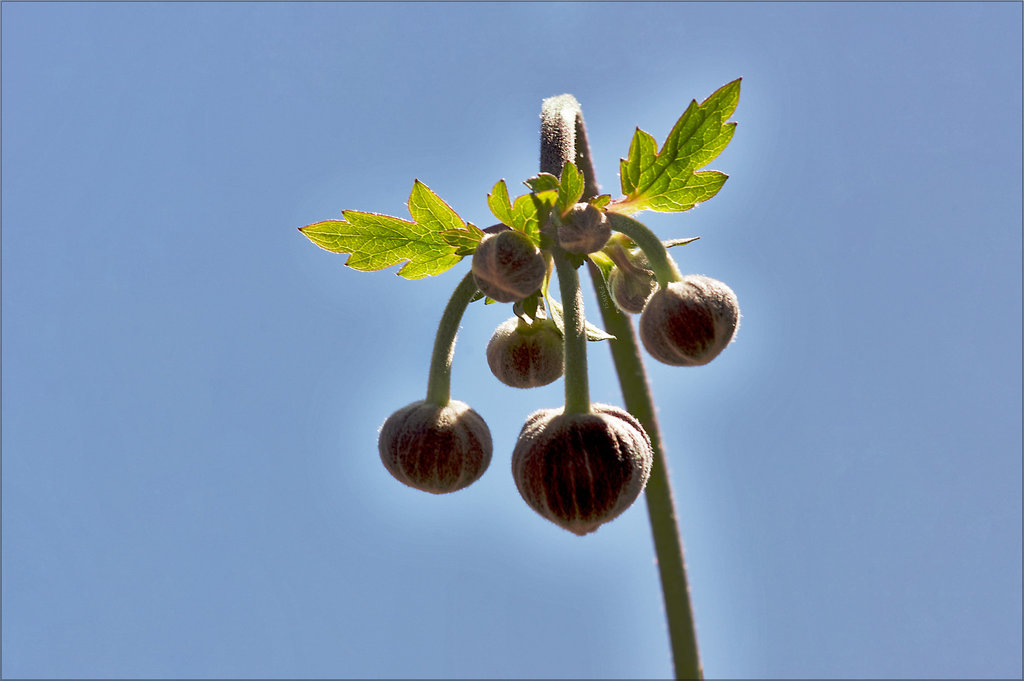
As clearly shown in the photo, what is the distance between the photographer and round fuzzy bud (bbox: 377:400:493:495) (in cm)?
166

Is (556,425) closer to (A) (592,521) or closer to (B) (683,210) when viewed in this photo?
(A) (592,521)

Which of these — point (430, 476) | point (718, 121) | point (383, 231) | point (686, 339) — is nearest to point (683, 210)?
point (718, 121)

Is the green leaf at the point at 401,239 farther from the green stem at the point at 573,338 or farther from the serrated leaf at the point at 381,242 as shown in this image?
the green stem at the point at 573,338

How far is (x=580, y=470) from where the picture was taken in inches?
57.9

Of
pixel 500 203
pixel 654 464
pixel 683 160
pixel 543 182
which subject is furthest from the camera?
pixel 654 464

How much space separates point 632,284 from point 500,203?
0.97 ft

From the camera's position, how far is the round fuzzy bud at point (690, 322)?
4.94 ft

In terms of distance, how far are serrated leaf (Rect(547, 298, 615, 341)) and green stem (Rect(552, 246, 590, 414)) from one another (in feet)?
0.43

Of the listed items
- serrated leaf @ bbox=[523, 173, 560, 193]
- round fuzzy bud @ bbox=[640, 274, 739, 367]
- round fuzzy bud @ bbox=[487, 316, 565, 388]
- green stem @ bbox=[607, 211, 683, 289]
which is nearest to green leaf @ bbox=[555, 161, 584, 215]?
serrated leaf @ bbox=[523, 173, 560, 193]

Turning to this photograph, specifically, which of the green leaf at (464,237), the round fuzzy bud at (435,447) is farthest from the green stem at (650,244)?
the round fuzzy bud at (435,447)

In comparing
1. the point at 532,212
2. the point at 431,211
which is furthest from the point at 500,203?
the point at 431,211

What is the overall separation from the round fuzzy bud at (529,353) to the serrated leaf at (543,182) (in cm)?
37

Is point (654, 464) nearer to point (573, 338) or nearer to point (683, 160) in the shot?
point (573, 338)

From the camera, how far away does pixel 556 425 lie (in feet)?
4.99
